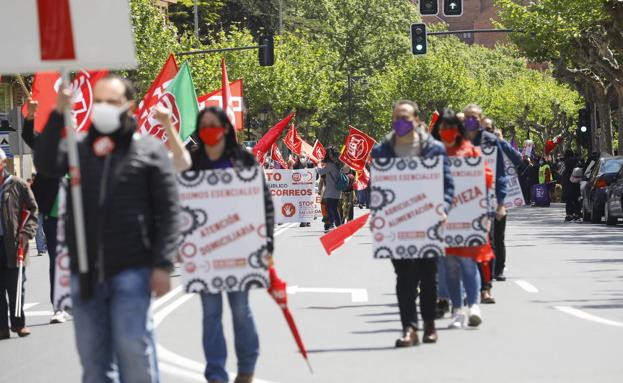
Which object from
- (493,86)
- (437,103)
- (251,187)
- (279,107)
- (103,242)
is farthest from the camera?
(493,86)

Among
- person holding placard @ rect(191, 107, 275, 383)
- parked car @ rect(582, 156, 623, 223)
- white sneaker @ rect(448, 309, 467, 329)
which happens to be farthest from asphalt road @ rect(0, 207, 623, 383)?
parked car @ rect(582, 156, 623, 223)

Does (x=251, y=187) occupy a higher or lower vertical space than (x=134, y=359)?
higher

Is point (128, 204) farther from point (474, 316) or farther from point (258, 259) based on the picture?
point (474, 316)

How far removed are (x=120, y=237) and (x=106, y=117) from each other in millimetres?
565

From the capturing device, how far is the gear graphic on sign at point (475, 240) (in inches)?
520

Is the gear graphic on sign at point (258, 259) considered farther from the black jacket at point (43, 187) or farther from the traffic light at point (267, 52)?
the traffic light at point (267, 52)

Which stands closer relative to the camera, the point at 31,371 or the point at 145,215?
the point at 145,215

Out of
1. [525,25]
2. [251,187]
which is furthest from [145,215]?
[525,25]

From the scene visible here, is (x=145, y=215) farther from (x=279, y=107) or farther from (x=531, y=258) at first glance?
(x=279, y=107)

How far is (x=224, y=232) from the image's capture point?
974cm

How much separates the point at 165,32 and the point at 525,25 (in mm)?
15769

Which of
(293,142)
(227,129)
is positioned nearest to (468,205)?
(227,129)

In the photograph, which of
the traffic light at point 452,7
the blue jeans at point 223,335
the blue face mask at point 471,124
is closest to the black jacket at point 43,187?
the blue jeans at point 223,335

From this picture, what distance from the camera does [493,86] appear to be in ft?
458
